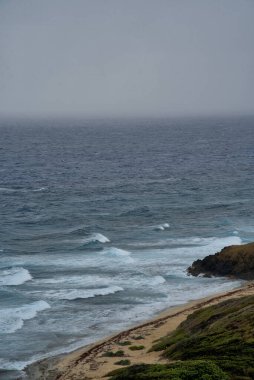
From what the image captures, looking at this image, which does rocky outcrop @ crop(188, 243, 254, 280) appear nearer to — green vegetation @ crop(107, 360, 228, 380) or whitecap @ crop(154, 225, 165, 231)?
whitecap @ crop(154, 225, 165, 231)

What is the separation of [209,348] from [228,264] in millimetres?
25600

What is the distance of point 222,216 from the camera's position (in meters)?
88.9

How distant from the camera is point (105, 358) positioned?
4500 centimetres

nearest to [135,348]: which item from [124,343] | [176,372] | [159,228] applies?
[124,343]

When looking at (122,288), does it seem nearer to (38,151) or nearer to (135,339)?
(135,339)

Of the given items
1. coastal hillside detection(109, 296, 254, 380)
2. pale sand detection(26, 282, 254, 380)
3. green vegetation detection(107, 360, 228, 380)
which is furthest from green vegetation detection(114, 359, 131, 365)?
green vegetation detection(107, 360, 228, 380)

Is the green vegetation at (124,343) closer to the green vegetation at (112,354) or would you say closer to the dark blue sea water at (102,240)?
the green vegetation at (112,354)

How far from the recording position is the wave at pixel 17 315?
51.3 metres

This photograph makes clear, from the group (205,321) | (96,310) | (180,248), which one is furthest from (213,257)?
(205,321)

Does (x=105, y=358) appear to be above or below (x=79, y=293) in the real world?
below

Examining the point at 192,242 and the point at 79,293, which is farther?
the point at 192,242

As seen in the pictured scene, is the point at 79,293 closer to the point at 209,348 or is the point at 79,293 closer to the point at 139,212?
the point at 209,348

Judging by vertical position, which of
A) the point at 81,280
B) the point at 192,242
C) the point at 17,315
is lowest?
the point at 17,315

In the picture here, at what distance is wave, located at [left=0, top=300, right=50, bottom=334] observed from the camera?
5134 cm
